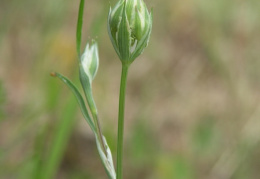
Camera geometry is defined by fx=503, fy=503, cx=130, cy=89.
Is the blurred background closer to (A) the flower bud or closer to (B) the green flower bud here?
(A) the flower bud

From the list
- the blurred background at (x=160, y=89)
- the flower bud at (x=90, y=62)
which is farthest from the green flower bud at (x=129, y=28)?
the blurred background at (x=160, y=89)

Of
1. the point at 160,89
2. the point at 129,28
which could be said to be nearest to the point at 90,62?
the point at 129,28

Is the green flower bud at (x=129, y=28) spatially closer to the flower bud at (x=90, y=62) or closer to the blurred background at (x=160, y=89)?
the flower bud at (x=90, y=62)

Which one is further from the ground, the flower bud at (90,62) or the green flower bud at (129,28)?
the green flower bud at (129,28)

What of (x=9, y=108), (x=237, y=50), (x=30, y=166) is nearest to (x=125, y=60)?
(x=30, y=166)

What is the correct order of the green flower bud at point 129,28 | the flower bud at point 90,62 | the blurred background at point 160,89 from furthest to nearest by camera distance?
the blurred background at point 160,89 < the flower bud at point 90,62 < the green flower bud at point 129,28

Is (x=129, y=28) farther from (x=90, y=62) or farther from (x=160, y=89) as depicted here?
(x=160, y=89)

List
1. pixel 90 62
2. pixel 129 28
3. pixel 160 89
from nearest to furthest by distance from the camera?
pixel 129 28
pixel 90 62
pixel 160 89
